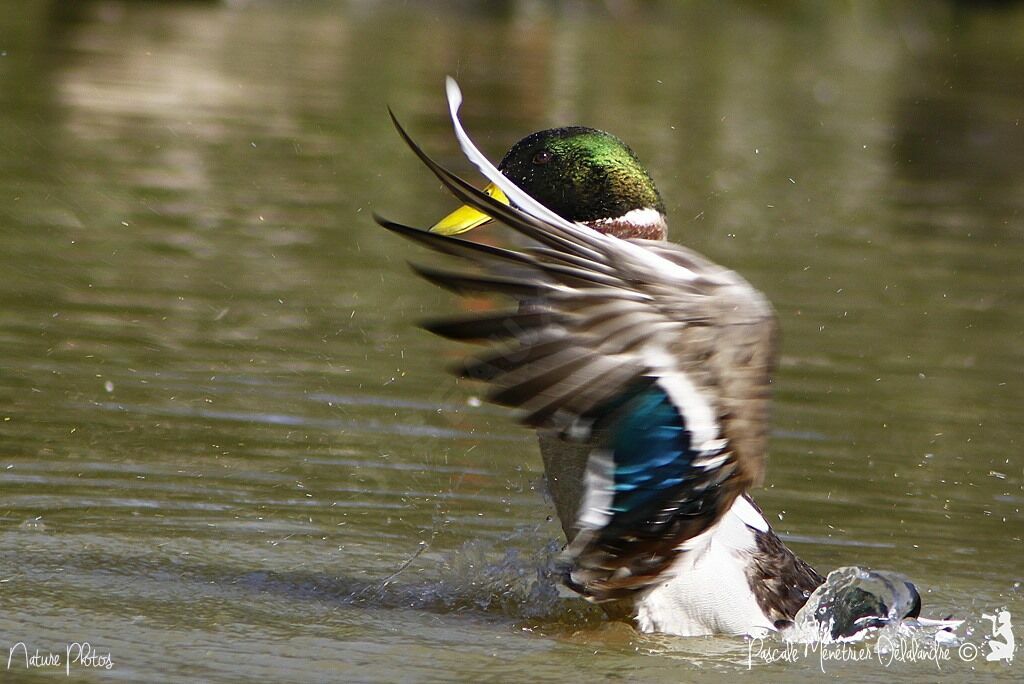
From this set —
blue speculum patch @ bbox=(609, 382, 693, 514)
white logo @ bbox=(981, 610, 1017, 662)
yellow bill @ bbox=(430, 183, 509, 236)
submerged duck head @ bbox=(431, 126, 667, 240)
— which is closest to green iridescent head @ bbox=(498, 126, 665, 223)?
submerged duck head @ bbox=(431, 126, 667, 240)

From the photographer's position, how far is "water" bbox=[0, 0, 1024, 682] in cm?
435

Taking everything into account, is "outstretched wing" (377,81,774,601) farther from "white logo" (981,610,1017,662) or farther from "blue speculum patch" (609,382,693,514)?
"white logo" (981,610,1017,662)

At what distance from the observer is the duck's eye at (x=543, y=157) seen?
15.2 ft

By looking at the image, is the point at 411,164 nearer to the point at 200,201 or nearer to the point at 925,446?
the point at 200,201

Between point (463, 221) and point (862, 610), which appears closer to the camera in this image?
point (862, 610)

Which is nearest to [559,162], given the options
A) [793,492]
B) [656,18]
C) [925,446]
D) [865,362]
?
[793,492]

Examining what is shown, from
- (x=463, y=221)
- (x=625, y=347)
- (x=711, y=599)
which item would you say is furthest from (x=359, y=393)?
(x=625, y=347)

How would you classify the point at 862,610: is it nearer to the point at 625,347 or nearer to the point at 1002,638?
the point at 1002,638

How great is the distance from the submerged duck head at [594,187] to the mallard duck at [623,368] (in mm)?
519

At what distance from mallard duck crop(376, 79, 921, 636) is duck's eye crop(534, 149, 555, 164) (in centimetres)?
59

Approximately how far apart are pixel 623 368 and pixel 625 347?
0.05 metres

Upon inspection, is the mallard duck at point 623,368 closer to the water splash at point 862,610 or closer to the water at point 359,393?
the water at point 359,393

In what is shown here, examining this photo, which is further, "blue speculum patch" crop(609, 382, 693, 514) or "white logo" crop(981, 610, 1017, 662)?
"white logo" crop(981, 610, 1017, 662)

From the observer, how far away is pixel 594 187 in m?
4.57
